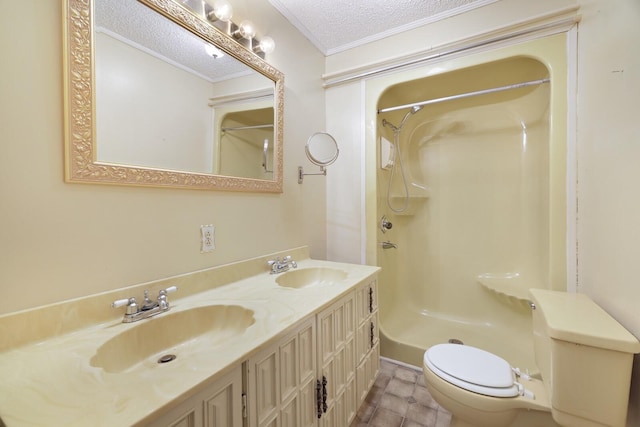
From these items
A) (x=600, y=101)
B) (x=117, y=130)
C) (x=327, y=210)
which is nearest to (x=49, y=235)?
(x=117, y=130)

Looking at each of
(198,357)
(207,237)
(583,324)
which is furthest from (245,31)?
(583,324)

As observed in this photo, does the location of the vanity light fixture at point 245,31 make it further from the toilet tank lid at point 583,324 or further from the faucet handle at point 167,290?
the toilet tank lid at point 583,324

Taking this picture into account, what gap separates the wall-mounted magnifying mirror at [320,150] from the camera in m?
1.73

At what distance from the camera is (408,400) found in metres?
1.61

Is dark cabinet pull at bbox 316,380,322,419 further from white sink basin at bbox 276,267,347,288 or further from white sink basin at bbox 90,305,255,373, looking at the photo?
white sink basin at bbox 276,267,347,288

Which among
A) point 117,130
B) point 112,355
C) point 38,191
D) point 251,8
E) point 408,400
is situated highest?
point 251,8

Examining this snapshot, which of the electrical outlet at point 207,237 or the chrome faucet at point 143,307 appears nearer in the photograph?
the chrome faucet at point 143,307

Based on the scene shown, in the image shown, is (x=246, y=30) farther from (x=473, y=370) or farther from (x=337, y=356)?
(x=473, y=370)

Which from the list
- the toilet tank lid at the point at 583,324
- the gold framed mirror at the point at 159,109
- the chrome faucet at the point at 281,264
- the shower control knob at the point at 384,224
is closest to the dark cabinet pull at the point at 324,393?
the chrome faucet at the point at 281,264

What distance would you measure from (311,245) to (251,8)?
1.58 meters

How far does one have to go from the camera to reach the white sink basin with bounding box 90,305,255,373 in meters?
0.80

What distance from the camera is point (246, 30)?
4.59ft

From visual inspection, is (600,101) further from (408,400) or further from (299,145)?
(408,400)

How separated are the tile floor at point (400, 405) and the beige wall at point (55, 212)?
125 cm
